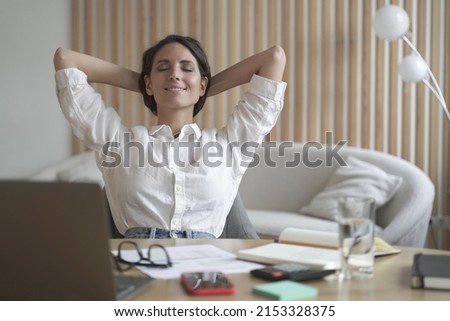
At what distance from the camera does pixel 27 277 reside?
934 millimetres

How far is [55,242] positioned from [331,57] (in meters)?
3.61

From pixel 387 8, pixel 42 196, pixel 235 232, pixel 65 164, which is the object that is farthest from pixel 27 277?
pixel 65 164

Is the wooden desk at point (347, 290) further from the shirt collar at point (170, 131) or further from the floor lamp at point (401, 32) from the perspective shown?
the floor lamp at point (401, 32)

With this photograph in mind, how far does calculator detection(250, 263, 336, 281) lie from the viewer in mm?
1150

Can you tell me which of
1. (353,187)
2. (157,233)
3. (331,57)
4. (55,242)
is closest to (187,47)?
(157,233)

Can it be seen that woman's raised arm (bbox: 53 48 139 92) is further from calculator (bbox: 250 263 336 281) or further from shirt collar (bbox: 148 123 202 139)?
calculator (bbox: 250 263 336 281)

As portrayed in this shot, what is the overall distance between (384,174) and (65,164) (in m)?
2.14

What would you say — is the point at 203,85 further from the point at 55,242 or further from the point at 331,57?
the point at 331,57

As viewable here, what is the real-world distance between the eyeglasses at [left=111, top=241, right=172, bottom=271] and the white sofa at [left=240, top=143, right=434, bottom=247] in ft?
6.79

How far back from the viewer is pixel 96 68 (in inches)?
86.1

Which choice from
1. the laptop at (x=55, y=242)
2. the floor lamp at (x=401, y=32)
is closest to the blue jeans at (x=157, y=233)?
the laptop at (x=55, y=242)

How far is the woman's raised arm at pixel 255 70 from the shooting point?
2.14m
